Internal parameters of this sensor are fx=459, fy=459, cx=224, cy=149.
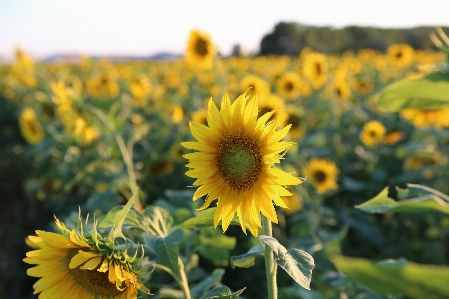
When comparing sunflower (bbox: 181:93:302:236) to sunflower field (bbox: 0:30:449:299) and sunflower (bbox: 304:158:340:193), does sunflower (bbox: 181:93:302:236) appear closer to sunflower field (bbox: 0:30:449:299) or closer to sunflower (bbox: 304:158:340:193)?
sunflower field (bbox: 0:30:449:299)

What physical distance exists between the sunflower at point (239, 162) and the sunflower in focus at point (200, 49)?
317 cm

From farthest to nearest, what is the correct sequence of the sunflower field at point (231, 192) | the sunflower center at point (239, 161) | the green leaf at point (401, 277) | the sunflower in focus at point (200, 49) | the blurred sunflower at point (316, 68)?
the blurred sunflower at point (316, 68) < the sunflower in focus at point (200, 49) < the sunflower center at point (239, 161) < the sunflower field at point (231, 192) < the green leaf at point (401, 277)

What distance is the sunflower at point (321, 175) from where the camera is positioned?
3498 millimetres

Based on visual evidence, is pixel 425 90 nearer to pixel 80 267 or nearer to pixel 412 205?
pixel 412 205

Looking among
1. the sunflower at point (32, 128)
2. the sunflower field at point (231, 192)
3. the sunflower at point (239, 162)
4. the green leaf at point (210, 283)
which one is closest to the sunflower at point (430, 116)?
the sunflower field at point (231, 192)

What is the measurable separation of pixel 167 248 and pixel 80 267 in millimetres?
199

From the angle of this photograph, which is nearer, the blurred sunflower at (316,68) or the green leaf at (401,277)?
the green leaf at (401,277)

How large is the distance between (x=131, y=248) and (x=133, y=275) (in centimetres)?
9

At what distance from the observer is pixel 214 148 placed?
113 cm

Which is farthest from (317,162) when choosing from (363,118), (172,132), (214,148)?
(214,148)

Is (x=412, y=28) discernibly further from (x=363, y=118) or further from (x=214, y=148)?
(x=214, y=148)

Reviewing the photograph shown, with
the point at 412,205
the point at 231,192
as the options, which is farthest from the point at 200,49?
the point at 412,205

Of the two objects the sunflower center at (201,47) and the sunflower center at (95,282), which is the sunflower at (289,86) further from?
the sunflower center at (95,282)

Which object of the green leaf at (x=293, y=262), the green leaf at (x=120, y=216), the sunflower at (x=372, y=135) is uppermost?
the green leaf at (x=120, y=216)
